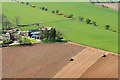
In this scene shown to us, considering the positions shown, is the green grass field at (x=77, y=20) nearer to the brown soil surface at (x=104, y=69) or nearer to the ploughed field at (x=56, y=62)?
the brown soil surface at (x=104, y=69)

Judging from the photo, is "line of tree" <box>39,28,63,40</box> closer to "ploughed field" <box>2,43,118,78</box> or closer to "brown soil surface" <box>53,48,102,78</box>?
"ploughed field" <box>2,43,118,78</box>

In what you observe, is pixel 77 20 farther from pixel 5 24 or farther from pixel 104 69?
pixel 104 69

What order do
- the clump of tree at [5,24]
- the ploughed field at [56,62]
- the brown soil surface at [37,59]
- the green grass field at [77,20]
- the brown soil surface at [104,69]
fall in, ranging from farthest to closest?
the clump of tree at [5,24] < the green grass field at [77,20] < the brown soil surface at [37,59] < the ploughed field at [56,62] < the brown soil surface at [104,69]

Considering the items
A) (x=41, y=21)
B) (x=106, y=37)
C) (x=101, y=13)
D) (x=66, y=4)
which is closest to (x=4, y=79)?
(x=106, y=37)

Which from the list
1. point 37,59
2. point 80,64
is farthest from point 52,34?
point 80,64

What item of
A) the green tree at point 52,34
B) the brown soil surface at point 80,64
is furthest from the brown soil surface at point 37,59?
the green tree at point 52,34

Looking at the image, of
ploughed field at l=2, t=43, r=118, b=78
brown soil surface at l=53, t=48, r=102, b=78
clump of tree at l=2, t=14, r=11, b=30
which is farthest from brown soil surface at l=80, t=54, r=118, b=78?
clump of tree at l=2, t=14, r=11, b=30

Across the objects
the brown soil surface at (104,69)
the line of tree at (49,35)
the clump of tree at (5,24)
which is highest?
the clump of tree at (5,24)
